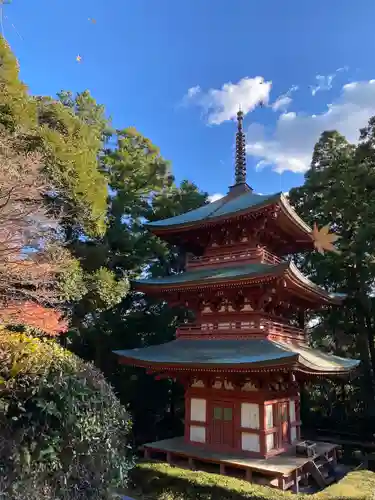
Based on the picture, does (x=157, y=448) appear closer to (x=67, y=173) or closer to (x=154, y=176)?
(x=67, y=173)

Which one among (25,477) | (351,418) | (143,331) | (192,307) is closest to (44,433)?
(25,477)

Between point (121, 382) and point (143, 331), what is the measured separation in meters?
3.01

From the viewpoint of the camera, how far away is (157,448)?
1234 cm

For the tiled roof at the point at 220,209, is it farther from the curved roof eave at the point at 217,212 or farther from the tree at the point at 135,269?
the tree at the point at 135,269

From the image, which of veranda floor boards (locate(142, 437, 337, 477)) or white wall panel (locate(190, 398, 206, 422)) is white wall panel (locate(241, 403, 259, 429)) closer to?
veranda floor boards (locate(142, 437, 337, 477))

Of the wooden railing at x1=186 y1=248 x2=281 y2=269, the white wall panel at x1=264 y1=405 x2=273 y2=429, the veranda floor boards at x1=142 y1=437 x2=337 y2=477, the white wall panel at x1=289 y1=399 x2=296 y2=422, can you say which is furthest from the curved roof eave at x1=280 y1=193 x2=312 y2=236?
the veranda floor boards at x1=142 y1=437 x2=337 y2=477

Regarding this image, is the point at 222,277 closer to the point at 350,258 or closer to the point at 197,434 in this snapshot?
the point at 197,434

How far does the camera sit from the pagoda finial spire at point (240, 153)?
1747 centimetres

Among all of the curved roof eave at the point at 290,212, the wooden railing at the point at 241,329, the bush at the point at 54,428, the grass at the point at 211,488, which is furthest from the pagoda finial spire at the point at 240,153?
the bush at the point at 54,428

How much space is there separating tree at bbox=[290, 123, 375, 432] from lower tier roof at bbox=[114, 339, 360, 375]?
590 cm

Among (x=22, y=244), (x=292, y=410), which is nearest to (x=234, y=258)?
(x=292, y=410)

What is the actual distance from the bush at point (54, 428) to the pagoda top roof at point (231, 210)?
8380 mm

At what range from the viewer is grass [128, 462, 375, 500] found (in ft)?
27.6

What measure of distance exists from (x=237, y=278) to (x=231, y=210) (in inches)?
131
